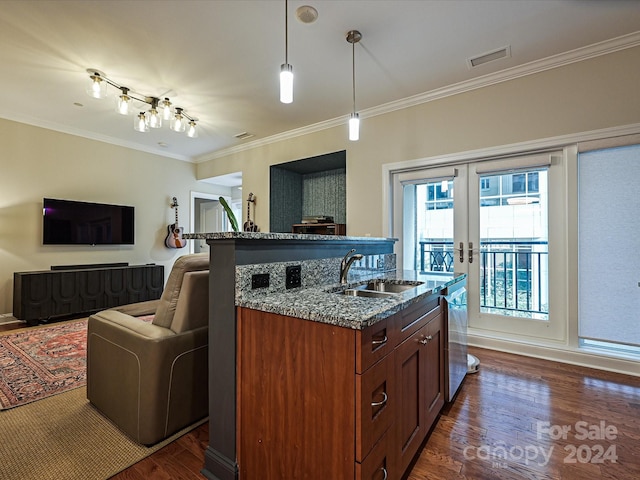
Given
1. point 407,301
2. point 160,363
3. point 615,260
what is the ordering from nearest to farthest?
point 407,301 < point 160,363 < point 615,260

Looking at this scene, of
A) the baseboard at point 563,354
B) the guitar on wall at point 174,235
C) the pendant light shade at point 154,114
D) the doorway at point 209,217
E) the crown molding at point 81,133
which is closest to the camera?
the baseboard at point 563,354

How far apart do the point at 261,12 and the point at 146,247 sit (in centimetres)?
475

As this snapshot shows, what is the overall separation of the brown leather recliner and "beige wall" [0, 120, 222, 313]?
11.9ft

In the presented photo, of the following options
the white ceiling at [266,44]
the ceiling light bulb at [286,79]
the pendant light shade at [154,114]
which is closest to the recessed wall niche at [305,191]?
the white ceiling at [266,44]

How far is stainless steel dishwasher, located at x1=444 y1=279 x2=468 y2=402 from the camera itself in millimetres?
1963

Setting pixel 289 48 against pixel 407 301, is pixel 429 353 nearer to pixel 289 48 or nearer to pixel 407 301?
pixel 407 301

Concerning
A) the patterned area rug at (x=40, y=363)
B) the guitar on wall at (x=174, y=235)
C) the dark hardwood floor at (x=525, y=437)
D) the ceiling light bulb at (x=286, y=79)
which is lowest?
the dark hardwood floor at (x=525, y=437)

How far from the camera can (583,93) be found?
A: 9.11 ft

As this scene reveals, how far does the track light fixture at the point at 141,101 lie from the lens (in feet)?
10.3

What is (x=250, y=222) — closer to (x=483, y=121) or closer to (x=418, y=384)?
(x=483, y=121)

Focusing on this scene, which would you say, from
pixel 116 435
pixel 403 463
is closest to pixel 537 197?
pixel 403 463

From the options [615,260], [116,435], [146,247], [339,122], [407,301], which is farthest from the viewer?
[146,247]

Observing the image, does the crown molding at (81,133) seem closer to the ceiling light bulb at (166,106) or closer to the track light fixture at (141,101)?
the track light fixture at (141,101)

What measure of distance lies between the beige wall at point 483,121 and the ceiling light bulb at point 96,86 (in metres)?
2.46
